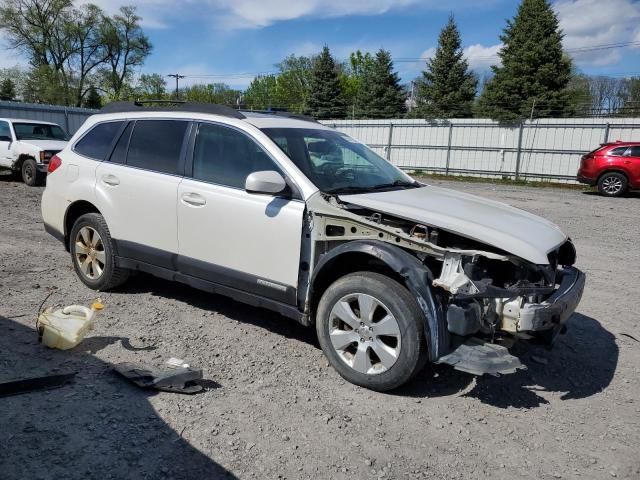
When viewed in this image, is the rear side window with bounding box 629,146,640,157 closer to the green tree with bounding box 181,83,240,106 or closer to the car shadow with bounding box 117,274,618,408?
the car shadow with bounding box 117,274,618,408

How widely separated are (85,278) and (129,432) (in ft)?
9.28

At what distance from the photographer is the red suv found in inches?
624

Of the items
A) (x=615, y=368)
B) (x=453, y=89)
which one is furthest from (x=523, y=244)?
(x=453, y=89)

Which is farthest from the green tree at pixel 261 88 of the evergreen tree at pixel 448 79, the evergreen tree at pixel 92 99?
the evergreen tree at pixel 448 79

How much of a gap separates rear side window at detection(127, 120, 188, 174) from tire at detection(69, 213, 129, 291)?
74 cm

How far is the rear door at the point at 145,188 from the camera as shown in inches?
177

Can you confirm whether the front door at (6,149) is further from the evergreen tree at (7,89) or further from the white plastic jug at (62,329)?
the evergreen tree at (7,89)

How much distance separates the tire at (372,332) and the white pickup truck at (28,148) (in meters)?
12.2

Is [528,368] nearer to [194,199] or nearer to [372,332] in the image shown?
[372,332]

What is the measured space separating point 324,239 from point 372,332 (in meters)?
0.72

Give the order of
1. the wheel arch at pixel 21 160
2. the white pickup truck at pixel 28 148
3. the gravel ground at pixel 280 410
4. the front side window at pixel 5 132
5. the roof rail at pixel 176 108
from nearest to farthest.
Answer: the gravel ground at pixel 280 410
the roof rail at pixel 176 108
the white pickup truck at pixel 28 148
the wheel arch at pixel 21 160
the front side window at pixel 5 132

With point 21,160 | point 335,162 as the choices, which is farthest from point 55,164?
point 21,160

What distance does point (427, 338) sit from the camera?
3.23 metres

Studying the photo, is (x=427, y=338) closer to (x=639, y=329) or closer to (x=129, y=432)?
(x=129, y=432)
